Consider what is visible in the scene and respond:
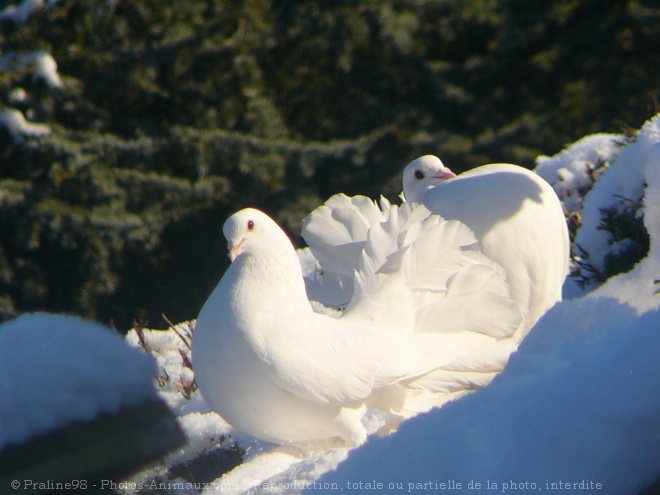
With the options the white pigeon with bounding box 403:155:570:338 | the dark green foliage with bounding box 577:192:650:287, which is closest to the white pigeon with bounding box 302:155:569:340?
the white pigeon with bounding box 403:155:570:338

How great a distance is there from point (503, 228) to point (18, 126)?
5.64 meters

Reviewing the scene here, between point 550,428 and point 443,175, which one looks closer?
point 550,428

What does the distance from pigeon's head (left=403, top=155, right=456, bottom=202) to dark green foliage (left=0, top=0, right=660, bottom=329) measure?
3.90 meters

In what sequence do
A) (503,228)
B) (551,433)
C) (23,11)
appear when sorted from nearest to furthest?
(551,433), (503,228), (23,11)

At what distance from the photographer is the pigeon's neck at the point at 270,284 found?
3092mm

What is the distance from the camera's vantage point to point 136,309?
29.5 ft

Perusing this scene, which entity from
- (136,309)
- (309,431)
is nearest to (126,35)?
(136,309)

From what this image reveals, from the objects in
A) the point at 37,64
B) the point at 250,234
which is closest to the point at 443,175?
the point at 250,234

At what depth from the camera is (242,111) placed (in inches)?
363

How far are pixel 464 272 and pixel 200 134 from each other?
18.2 ft

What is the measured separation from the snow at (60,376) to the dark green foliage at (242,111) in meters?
6.57

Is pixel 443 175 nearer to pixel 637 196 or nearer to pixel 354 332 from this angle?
pixel 637 196

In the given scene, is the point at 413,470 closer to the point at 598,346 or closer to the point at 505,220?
the point at 598,346

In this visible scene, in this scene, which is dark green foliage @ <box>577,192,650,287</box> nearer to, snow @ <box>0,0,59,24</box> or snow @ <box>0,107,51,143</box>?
snow @ <box>0,107,51,143</box>
